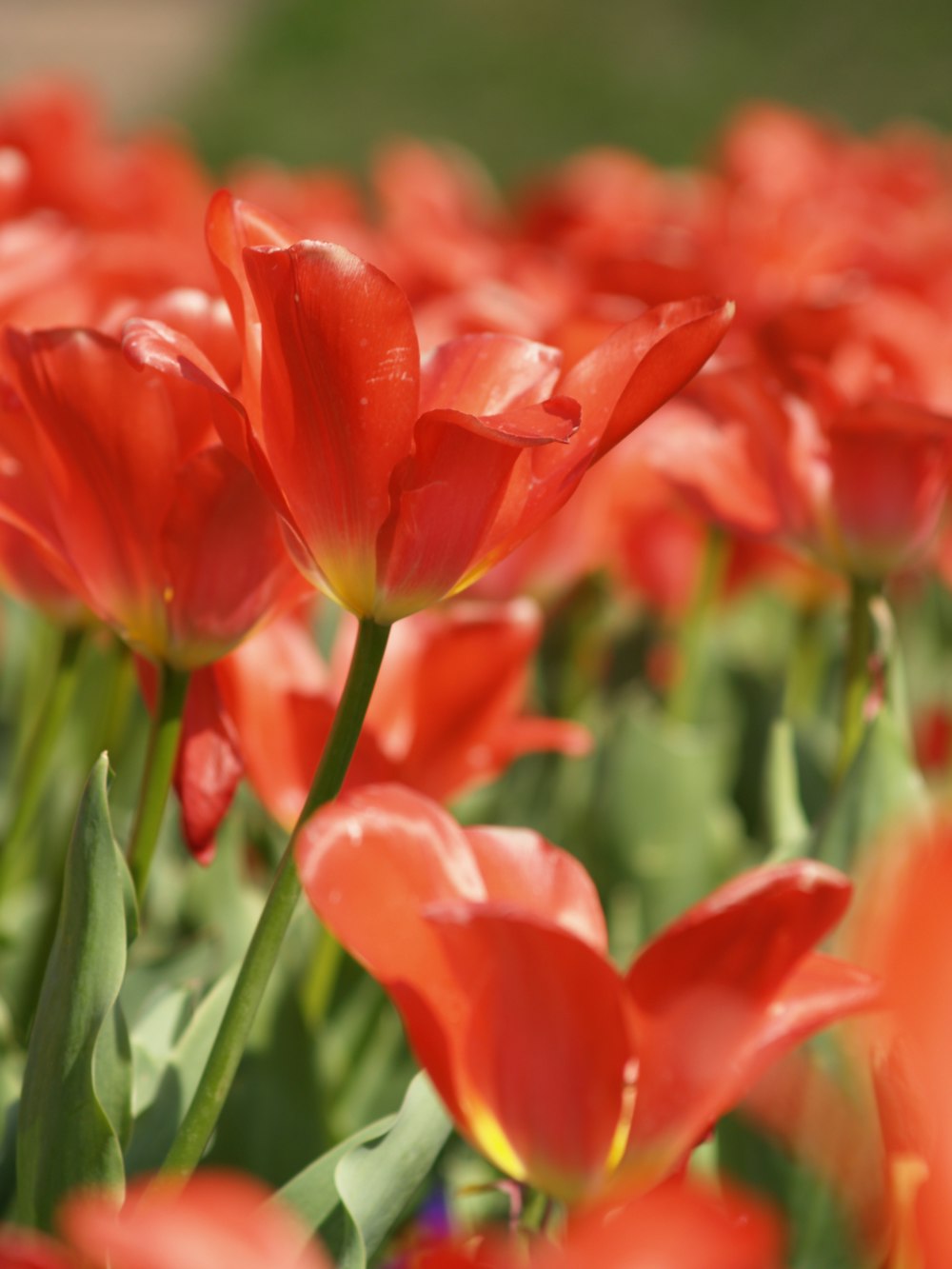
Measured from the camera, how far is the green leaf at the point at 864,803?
2.28 ft

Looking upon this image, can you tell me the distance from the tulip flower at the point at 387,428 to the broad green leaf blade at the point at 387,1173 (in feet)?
0.52

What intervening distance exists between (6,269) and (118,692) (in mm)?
222

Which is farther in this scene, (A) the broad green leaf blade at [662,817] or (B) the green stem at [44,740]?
(A) the broad green leaf blade at [662,817]

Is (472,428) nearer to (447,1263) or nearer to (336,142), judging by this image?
(447,1263)

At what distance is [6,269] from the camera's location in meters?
0.81

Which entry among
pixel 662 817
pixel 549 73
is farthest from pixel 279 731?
pixel 549 73

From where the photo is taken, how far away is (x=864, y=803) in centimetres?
70

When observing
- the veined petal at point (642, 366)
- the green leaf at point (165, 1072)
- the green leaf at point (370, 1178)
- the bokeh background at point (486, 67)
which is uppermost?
the veined petal at point (642, 366)

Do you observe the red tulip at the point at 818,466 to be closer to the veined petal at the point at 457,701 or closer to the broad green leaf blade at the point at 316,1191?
the veined petal at the point at 457,701

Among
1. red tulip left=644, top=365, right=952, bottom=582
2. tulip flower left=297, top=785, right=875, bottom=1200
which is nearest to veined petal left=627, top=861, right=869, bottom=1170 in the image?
tulip flower left=297, top=785, right=875, bottom=1200

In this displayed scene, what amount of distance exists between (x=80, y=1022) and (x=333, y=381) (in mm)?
209

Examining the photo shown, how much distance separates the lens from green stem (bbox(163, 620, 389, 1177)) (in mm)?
474

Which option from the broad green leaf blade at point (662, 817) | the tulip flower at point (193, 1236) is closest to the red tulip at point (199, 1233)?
the tulip flower at point (193, 1236)

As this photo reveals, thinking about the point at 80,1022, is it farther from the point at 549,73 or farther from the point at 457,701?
the point at 549,73
